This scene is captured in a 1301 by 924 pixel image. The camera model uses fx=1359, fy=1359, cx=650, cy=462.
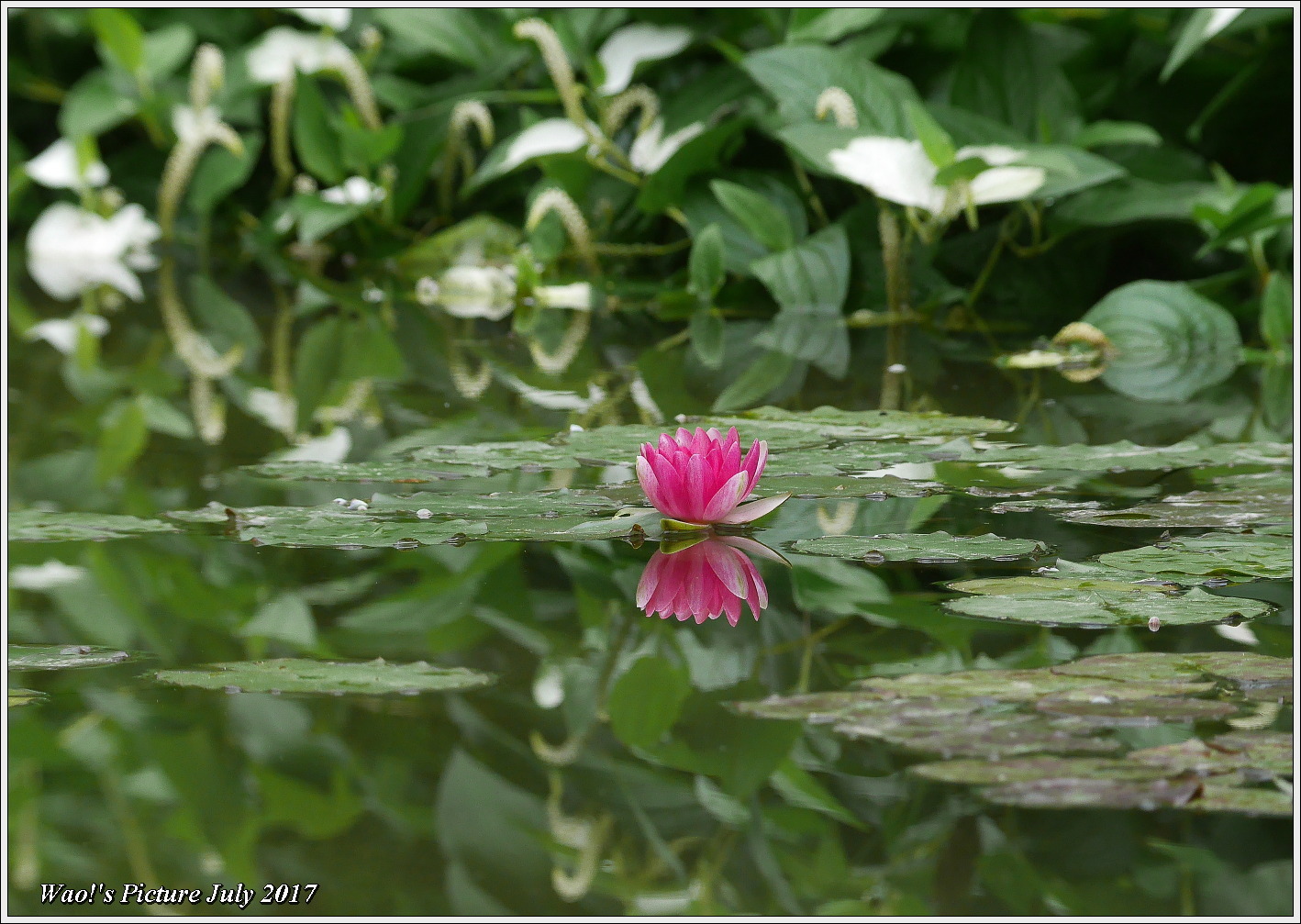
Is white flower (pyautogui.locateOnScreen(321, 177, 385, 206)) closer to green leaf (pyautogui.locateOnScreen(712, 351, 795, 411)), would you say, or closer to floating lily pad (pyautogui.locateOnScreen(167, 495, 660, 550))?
green leaf (pyautogui.locateOnScreen(712, 351, 795, 411))

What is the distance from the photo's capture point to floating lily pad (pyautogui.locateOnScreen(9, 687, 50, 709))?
0.83 metres

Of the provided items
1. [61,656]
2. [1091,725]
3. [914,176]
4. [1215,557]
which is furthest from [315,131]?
[1091,725]

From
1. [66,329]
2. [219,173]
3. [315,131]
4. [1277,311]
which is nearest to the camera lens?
[1277,311]

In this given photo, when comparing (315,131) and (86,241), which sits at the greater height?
(315,131)

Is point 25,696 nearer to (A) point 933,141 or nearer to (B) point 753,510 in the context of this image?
(B) point 753,510

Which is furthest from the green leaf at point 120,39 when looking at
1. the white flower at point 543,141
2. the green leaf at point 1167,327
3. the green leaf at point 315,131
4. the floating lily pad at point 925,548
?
the floating lily pad at point 925,548

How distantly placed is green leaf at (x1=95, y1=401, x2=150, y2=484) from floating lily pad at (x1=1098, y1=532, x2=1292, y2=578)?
1.00 meters

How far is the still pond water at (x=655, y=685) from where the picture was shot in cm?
Result: 64

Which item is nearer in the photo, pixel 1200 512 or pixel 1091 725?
pixel 1091 725

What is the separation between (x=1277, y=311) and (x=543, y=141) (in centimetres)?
157

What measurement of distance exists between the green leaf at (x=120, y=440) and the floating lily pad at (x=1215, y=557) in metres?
1.00

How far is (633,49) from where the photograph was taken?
3027mm

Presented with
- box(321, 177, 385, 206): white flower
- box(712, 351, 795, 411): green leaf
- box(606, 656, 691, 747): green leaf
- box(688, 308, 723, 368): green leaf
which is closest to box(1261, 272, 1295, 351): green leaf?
box(712, 351, 795, 411): green leaf

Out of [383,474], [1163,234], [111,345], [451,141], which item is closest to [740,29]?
[451,141]
